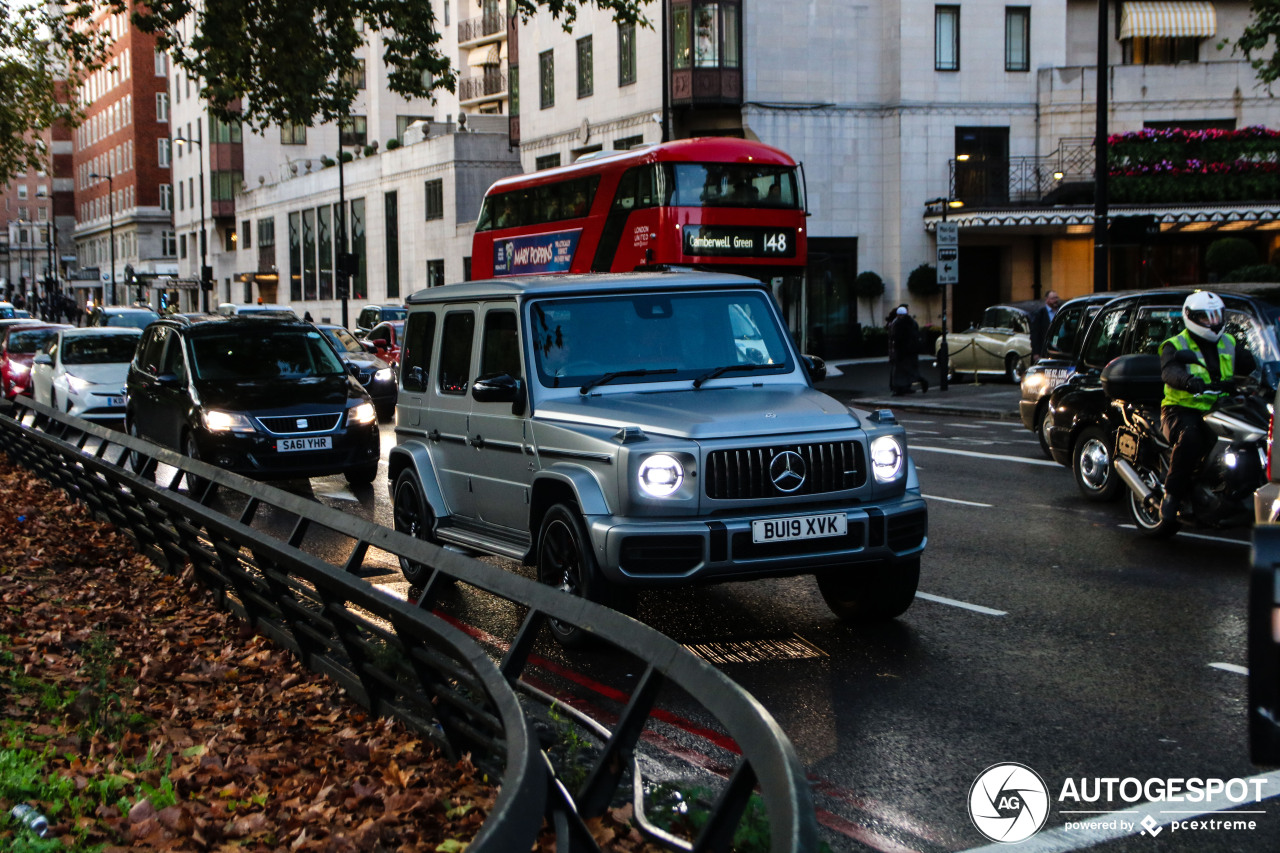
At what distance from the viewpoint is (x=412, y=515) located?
9.02 meters

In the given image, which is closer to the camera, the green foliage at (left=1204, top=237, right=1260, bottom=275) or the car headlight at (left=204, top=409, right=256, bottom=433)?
the car headlight at (left=204, top=409, right=256, bottom=433)

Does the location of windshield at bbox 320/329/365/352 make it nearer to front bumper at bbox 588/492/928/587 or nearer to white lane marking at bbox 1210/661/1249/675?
front bumper at bbox 588/492/928/587

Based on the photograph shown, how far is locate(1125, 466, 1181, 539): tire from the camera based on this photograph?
9914mm

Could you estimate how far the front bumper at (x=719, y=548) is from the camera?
6.50 metres

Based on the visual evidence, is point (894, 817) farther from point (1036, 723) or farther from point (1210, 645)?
point (1210, 645)

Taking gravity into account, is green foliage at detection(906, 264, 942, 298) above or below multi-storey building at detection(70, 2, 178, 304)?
below

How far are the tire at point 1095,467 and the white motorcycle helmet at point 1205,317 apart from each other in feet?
7.84

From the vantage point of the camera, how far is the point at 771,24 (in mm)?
38750

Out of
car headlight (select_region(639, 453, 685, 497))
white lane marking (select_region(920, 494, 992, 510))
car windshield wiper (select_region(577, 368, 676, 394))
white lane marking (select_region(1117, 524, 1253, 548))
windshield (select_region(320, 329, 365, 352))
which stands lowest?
white lane marking (select_region(1117, 524, 1253, 548))

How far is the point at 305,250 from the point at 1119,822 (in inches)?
2768

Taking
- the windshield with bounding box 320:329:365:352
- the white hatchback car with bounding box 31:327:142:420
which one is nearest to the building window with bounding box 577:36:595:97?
the windshield with bounding box 320:329:365:352

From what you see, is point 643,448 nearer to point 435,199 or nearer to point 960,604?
point 960,604

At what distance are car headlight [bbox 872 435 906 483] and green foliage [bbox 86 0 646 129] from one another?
33.5 feet

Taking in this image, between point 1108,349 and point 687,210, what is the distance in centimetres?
1154
